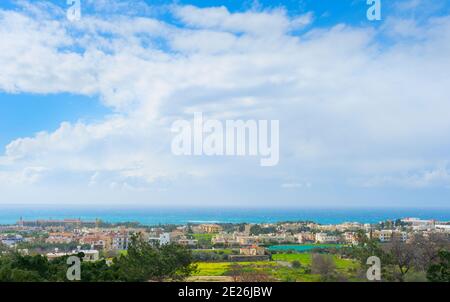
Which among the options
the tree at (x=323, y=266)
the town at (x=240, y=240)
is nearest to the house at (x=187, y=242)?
the town at (x=240, y=240)

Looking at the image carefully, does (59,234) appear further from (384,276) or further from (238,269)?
(384,276)

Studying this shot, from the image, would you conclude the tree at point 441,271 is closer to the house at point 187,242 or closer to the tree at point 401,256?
the tree at point 401,256

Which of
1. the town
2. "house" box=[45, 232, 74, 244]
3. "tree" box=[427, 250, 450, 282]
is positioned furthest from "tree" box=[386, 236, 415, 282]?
"house" box=[45, 232, 74, 244]

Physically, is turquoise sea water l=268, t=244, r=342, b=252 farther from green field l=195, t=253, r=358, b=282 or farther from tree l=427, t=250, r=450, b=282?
tree l=427, t=250, r=450, b=282

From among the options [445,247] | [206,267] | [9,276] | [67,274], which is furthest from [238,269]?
[445,247]
